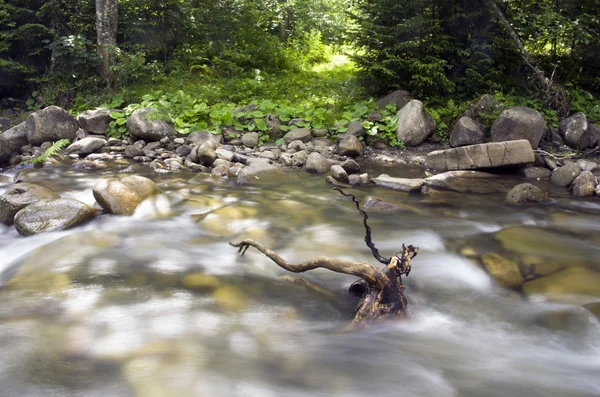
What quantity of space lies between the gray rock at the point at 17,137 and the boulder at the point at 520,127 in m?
10.5

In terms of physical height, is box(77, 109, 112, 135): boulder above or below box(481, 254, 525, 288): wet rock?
below

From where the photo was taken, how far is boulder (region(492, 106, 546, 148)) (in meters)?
9.77

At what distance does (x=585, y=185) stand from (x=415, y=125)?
383 cm

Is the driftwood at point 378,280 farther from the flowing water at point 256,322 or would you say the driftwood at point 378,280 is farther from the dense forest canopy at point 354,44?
the dense forest canopy at point 354,44

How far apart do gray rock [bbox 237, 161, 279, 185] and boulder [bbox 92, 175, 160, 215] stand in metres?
2.07

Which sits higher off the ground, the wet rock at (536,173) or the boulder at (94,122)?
the wet rock at (536,173)

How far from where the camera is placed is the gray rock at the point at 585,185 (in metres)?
7.93

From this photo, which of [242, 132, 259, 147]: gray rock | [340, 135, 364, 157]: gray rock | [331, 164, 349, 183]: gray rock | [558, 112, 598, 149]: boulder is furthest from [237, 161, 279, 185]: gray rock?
[558, 112, 598, 149]: boulder

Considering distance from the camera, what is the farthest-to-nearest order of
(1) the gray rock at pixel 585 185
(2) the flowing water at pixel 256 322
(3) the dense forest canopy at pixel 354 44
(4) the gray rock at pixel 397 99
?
(4) the gray rock at pixel 397 99, (3) the dense forest canopy at pixel 354 44, (1) the gray rock at pixel 585 185, (2) the flowing water at pixel 256 322

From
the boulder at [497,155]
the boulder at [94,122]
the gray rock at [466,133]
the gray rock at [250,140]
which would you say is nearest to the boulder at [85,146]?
the boulder at [94,122]

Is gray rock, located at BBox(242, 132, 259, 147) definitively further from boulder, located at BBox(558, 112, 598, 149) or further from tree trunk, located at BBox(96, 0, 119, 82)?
boulder, located at BBox(558, 112, 598, 149)

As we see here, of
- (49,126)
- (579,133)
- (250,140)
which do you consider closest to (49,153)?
(49,126)

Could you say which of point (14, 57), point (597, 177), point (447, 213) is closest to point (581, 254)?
point (447, 213)

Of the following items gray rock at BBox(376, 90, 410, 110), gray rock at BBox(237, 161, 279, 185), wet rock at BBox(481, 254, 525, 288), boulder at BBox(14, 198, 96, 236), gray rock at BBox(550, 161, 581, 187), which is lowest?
gray rock at BBox(237, 161, 279, 185)
